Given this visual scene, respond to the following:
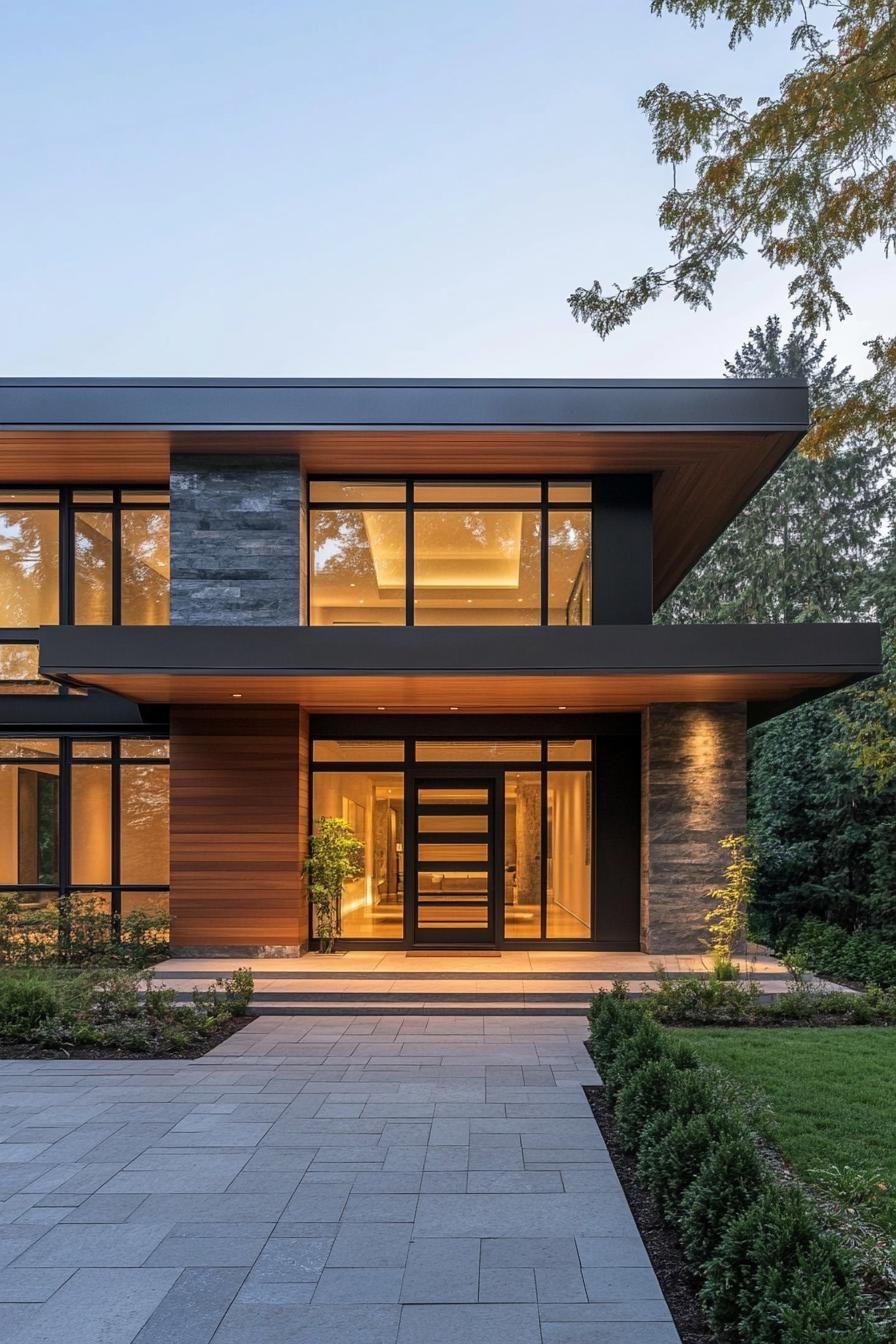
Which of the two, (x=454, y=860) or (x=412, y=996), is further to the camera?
(x=454, y=860)

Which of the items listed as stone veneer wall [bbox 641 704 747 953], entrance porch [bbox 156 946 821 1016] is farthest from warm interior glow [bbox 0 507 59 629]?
stone veneer wall [bbox 641 704 747 953]

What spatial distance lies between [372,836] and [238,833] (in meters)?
1.75

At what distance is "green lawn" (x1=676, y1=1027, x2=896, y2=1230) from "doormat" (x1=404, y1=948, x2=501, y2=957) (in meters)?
4.31

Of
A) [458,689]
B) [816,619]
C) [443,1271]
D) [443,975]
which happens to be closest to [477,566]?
[458,689]

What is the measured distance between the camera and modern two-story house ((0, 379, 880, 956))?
11853 millimetres

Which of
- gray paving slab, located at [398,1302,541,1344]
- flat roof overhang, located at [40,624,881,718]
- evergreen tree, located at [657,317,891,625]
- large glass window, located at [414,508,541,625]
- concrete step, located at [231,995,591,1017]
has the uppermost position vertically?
evergreen tree, located at [657,317,891,625]

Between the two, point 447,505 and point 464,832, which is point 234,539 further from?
point 464,832

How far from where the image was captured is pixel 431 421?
1173 cm

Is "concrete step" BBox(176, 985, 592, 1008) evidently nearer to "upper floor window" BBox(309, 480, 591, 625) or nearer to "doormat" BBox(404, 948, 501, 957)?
"doormat" BBox(404, 948, 501, 957)

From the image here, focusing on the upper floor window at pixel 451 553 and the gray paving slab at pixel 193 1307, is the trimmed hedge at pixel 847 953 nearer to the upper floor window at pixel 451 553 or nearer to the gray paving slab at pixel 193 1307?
the upper floor window at pixel 451 553

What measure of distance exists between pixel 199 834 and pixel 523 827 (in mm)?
4103

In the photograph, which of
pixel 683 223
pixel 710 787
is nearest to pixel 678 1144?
pixel 683 223

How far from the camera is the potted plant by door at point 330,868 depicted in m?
12.5

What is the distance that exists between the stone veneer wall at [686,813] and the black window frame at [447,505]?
2153 mm
